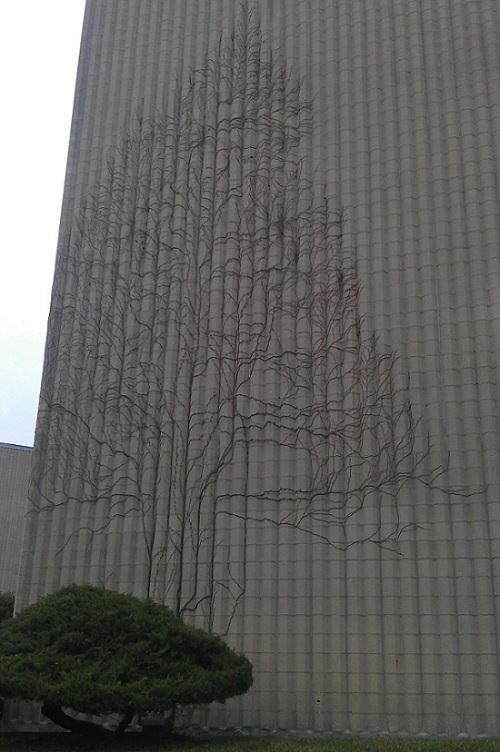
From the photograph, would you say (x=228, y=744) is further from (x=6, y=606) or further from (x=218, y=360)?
(x=6, y=606)

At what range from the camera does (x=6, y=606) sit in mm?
20062

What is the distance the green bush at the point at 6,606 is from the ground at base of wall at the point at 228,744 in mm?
7939

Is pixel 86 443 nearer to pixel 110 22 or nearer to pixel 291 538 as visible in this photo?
pixel 291 538

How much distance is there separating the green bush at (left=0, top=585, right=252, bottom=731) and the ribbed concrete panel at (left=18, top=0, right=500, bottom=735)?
2026 mm

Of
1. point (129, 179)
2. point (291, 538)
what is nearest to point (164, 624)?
point (291, 538)

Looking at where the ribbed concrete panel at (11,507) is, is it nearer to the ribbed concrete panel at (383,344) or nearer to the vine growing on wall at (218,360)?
the vine growing on wall at (218,360)

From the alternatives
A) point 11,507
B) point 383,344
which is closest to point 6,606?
point 11,507

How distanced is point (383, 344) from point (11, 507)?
1818cm

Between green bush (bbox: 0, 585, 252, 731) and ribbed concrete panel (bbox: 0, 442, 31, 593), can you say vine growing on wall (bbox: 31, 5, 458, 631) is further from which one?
ribbed concrete panel (bbox: 0, 442, 31, 593)

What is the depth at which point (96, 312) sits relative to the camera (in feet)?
51.0

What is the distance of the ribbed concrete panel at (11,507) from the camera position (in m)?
27.0

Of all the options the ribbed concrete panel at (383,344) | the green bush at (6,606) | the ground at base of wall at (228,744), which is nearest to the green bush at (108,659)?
the ground at base of wall at (228,744)

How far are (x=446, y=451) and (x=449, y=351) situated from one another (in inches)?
65.8

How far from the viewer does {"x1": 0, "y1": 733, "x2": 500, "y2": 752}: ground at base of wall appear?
31.0 feet
